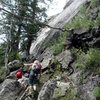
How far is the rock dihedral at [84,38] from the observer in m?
17.7

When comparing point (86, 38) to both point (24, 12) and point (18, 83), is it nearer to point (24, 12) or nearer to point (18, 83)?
point (18, 83)

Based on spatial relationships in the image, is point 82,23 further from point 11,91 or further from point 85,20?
point 11,91

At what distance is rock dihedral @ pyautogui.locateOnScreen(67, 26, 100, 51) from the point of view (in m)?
17.7

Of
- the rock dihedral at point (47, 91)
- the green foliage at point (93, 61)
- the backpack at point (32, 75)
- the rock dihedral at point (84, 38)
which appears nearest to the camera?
the rock dihedral at point (47, 91)

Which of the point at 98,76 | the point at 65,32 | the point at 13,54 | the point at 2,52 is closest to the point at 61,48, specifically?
the point at 65,32

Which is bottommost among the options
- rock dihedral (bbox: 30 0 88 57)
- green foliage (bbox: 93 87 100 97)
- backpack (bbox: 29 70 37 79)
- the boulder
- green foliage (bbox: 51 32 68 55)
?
green foliage (bbox: 93 87 100 97)

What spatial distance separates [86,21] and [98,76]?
5.06m

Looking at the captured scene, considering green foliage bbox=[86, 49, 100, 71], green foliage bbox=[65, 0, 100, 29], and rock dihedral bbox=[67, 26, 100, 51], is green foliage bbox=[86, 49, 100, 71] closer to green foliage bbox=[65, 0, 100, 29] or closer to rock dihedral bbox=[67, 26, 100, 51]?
rock dihedral bbox=[67, 26, 100, 51]

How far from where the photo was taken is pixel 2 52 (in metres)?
28.9

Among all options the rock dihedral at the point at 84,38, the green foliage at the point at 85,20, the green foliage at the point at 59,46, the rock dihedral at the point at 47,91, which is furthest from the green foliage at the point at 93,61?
the green foliage at the point at 59,46

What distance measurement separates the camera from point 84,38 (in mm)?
18422

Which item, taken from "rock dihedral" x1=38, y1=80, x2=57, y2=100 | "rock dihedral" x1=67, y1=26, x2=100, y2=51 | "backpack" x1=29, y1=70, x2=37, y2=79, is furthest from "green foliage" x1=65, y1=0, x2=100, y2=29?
"rock dihedral" x1=38, y1=80, x2=57, y2=100

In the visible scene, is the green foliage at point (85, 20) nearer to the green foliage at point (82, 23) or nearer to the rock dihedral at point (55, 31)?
the green foliage at point (82, 23)

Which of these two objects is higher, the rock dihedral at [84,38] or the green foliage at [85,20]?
the green foliage at [85,20]
